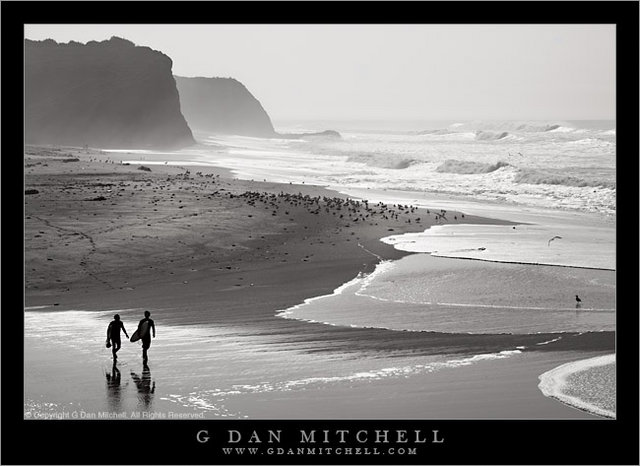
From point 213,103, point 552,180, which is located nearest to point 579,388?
point 552,180

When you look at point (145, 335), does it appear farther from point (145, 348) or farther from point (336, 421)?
point (336, 421)

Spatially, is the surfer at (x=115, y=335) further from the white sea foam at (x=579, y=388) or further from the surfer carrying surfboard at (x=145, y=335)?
the white sea foam at (x=579, y=388)

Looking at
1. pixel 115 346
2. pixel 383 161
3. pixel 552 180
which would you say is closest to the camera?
pixel 115 346

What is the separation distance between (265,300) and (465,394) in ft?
17.9

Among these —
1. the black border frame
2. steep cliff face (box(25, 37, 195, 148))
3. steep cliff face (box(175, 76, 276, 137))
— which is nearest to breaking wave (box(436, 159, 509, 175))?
the black border frame

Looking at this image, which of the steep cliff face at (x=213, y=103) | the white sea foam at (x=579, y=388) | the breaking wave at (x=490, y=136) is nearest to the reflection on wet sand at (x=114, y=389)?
the white sea foam at (x=579, y=388)

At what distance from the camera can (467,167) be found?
37969 millimetres

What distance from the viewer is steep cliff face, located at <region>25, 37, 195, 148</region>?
64.7 meters

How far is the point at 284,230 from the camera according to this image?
18.7 meters

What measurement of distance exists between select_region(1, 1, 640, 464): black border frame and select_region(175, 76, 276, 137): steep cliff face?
89093mm

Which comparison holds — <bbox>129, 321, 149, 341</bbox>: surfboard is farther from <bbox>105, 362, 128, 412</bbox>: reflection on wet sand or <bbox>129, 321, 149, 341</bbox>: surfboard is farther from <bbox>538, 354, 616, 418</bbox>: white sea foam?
<bbox>538, 354, 616, 418</bbox>: white sea foam

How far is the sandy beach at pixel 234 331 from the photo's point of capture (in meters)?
6.98

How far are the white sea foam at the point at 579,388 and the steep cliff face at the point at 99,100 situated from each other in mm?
58235

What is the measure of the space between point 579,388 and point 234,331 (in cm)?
441
